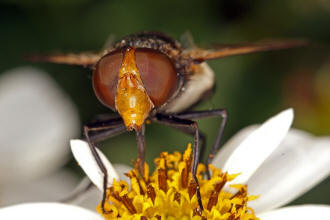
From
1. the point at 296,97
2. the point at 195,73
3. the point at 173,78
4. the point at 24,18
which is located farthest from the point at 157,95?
the point at 24,18

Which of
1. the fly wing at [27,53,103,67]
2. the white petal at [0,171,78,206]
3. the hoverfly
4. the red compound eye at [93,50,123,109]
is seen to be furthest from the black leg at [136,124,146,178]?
the white petal at [0,171,78,206]

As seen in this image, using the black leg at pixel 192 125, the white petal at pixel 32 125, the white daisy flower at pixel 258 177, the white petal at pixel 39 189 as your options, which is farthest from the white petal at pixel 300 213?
the white petal at pixel 32 125

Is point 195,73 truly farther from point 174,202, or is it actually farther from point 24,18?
point 24,18

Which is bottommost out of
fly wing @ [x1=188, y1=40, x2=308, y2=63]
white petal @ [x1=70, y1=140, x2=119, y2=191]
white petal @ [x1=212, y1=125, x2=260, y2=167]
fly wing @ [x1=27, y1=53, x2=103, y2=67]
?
white petal @ [x1=70, y1=140, x2=119, y2=191]

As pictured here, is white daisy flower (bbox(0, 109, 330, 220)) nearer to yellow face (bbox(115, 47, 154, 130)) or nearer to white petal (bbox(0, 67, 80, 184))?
yellow face (bbox(115, 47, 154, 130))

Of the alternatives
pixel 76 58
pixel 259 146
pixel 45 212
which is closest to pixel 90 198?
pixel 45 212

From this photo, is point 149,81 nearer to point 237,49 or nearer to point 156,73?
point 156,73

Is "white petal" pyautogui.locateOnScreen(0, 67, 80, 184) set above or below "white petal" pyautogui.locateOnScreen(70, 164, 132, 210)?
above

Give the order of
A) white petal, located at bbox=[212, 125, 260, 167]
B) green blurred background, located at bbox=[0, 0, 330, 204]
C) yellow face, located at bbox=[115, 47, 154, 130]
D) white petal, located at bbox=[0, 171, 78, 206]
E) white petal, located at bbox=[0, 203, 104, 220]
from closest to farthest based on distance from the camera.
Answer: yellow face, located at bbox=[115, 47, 154, 130] → white petal, located at bbox=[0, 203, 104, 220] → white petal, located at bbox=[212, 125, 260, 167] → white petal, located at bbox=[0, 171, 78, 206] → green blurred background, located at bbox=[0, 0, 330, 204]
